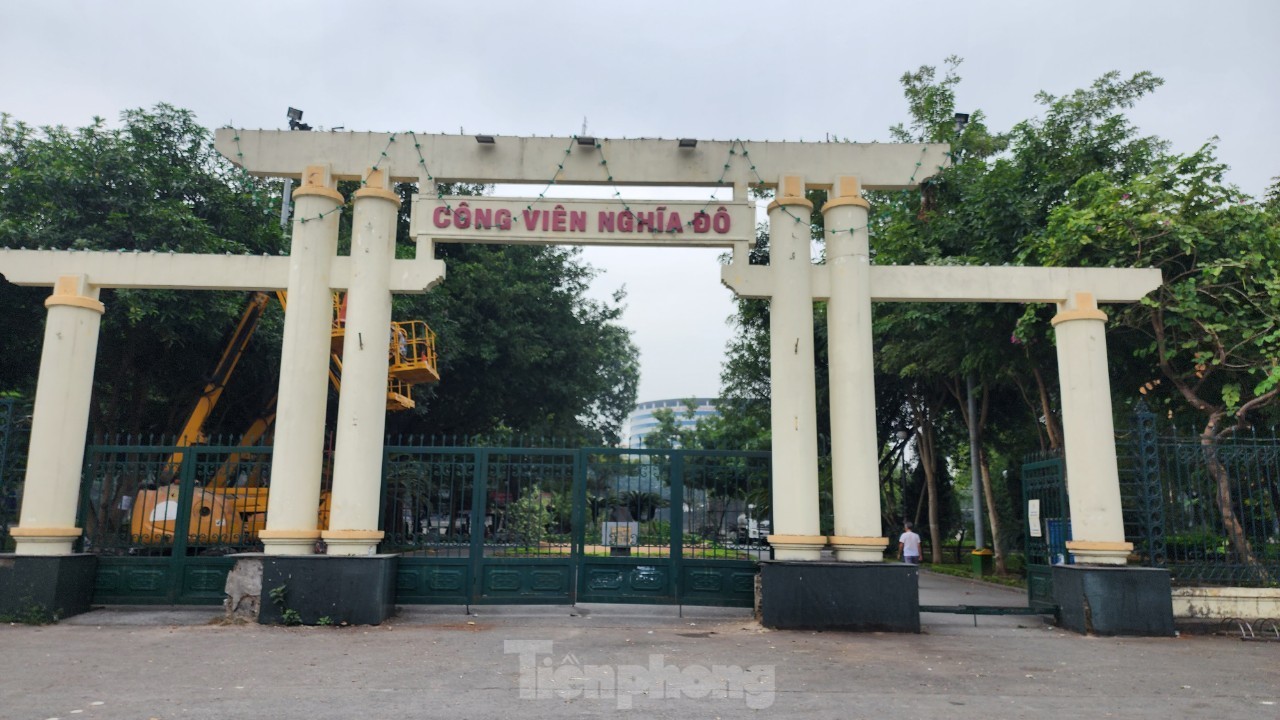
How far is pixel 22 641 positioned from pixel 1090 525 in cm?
1173

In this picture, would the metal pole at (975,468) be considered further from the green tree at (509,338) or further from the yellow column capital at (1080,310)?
the green tree at (509,338)

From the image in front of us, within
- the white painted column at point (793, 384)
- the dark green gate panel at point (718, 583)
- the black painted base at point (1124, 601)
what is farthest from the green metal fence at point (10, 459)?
the black painted base at point (1124, 601)

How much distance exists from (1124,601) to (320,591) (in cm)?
926

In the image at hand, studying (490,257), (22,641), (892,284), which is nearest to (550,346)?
(490,257)

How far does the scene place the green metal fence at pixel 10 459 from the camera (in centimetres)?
1101

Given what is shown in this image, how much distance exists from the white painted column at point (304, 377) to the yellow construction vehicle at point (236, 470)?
102 centimetres

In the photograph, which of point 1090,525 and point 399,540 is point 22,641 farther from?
point 1090,525

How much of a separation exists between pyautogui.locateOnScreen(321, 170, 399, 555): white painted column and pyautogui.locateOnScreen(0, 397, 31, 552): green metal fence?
4.10 metres

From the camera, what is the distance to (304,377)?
10750 mm

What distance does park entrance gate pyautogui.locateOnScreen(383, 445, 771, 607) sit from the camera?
11.3m

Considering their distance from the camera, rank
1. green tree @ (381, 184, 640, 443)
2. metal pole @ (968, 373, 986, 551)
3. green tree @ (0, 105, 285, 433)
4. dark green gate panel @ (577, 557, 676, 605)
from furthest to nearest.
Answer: green tree @ (381, 184, 640, 443) → metal pole @ (968, 373, 986, 551) → green tree @ (0, 105, 285, 433) → dark green gate panel @ (577, 557, 676, 605)

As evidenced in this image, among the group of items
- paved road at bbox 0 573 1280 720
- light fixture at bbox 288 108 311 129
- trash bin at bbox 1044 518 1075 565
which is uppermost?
light fixture at bbox 288 108 311 129

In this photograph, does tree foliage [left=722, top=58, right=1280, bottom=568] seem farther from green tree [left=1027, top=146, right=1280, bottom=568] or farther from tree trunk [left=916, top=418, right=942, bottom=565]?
tree trunk [left=916, top=418, right=942, bottom=565]

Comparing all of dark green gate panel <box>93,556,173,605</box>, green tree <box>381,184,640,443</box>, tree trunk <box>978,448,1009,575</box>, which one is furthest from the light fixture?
tree trunk <box>978,448,1009,575</box>
